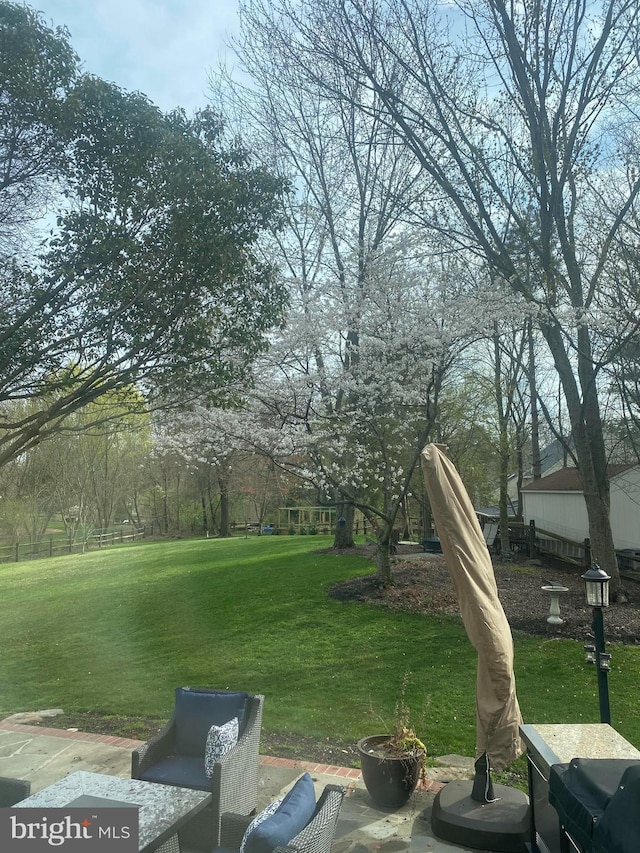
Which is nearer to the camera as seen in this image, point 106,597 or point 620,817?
point 620,817

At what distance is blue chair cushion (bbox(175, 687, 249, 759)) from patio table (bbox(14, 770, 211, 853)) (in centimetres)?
78

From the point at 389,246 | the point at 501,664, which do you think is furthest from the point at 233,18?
the point at 501,664

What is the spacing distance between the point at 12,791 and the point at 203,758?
1.27 metres

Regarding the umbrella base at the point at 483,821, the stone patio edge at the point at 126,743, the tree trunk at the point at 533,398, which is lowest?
the stone patio edge at the point at 126,743

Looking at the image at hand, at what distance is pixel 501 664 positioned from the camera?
3676mm

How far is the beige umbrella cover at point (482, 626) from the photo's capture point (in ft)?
12.1

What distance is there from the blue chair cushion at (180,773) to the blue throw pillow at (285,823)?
140cm

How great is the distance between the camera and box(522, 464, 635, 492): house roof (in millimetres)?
17203

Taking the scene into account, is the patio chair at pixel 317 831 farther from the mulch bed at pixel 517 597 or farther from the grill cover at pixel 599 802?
the mulch bed at pixel 517 597

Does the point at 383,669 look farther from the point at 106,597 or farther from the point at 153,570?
the point at 153,570

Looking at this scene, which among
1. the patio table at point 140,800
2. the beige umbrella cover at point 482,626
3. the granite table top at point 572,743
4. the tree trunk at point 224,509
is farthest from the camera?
the tree trunk at point 224,509

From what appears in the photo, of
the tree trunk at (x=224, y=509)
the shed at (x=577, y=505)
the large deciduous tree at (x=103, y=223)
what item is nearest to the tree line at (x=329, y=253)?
the large deciduous tree at (x=103, y=223)

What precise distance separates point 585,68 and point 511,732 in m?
9.25

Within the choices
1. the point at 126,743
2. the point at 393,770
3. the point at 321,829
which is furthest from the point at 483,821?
the point at 126,743
